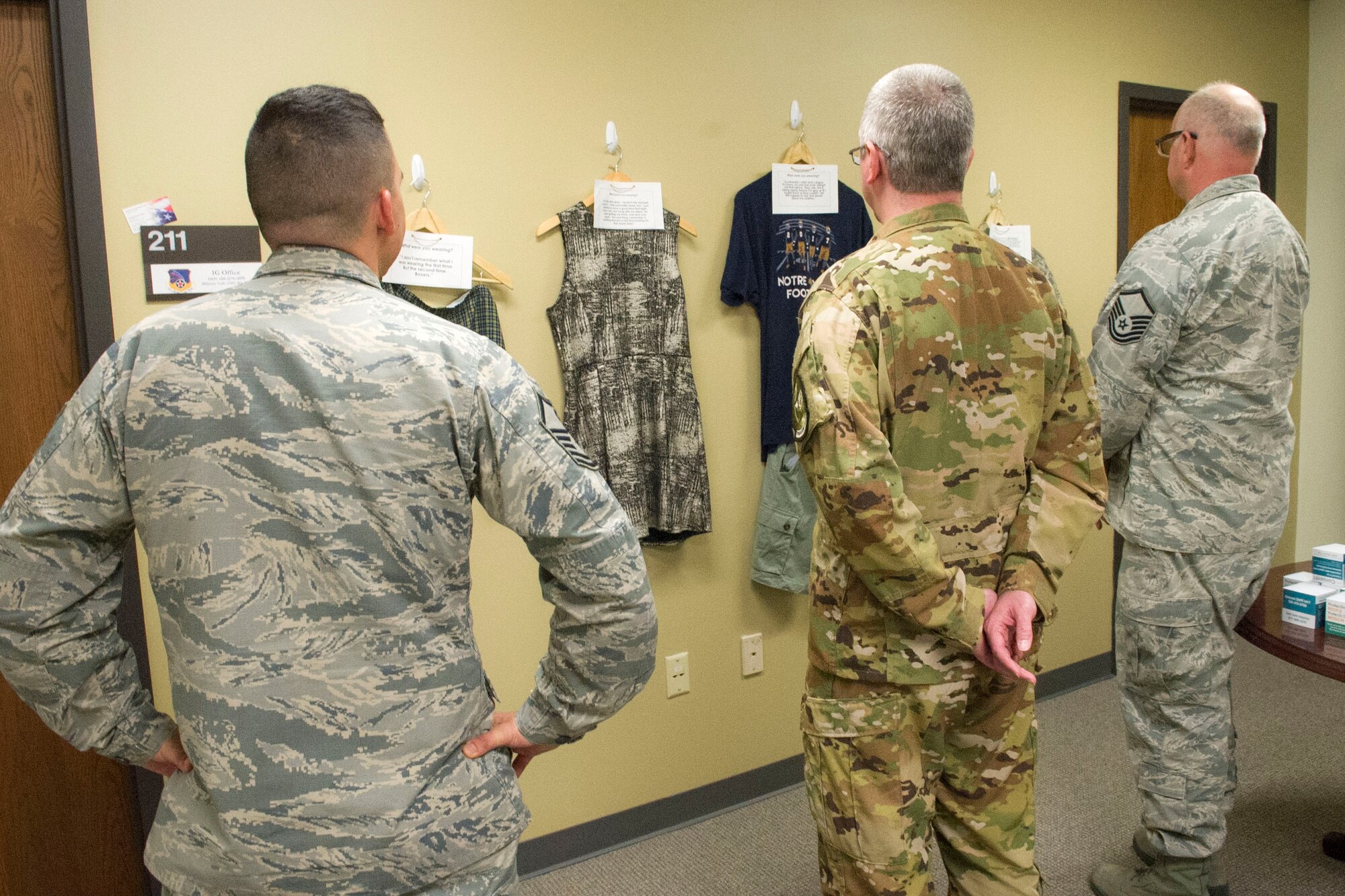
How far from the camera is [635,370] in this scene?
88.4 inches

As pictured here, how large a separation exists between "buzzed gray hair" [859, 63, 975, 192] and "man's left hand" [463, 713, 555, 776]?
1012 mm

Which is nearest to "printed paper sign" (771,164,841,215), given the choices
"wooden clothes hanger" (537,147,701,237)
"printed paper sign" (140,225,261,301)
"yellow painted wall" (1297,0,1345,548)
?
"wooden clothes hanger" (537,147,701,237)

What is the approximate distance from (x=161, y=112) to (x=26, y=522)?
1.13m

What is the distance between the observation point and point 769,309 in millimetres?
2453

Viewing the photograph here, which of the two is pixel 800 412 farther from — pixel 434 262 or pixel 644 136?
pixel 644 136

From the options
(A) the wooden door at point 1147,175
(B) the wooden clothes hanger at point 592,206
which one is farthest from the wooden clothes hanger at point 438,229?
(A) the wooden door at point 1147,175

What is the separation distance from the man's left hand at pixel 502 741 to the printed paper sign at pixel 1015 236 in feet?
7.97

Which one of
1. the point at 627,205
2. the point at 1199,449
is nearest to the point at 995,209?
the point at 1199,449

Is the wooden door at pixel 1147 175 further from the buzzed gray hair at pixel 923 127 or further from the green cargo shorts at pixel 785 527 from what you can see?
the buzzed gray hair at pixel 923 127

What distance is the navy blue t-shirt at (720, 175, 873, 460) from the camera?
2.38 m

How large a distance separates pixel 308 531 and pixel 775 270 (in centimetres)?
175

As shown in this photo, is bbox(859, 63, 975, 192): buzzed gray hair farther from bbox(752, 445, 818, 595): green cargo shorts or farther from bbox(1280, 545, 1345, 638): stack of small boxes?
bbox(1280, 545, 1345, 638): stack of small boxes

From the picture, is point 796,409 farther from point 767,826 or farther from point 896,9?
point 896,9

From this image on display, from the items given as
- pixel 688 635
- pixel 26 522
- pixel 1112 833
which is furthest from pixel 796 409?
pixel 1112 833
